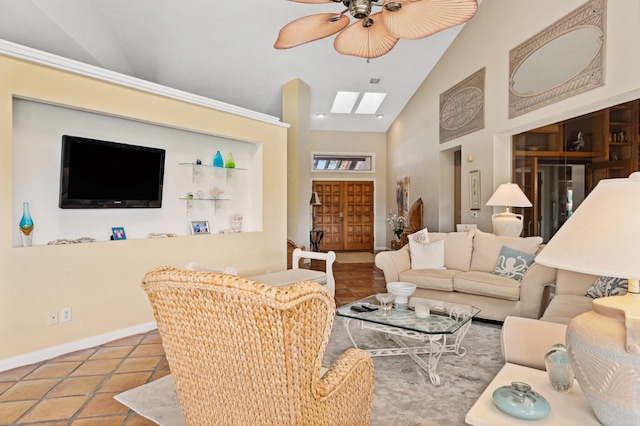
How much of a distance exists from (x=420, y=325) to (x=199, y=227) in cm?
279

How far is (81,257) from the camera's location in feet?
10.2

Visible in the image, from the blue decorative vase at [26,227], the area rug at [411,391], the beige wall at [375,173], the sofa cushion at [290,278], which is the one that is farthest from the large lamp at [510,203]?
the beige wall at [375,173]

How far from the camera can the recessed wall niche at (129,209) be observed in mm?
2990

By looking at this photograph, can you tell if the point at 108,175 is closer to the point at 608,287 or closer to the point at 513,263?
the point at 513,263

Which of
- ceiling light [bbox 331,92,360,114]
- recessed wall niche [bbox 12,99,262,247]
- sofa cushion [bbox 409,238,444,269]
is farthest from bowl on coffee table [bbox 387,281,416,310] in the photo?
ceiling light [bbox 331,92,360,114]

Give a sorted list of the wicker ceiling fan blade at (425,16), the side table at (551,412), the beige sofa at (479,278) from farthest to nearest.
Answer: the beige sofa at (479,278) → the wicker ceiling fan blade at (425,16) → the side table at (551,412)

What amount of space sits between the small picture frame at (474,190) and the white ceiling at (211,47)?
8.01 ft

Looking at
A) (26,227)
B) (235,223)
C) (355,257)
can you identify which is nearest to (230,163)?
(235,223)

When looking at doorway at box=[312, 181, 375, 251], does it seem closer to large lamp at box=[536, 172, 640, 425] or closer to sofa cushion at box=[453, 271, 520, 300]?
sofa cushion at box=[453, 271, 520, 300]

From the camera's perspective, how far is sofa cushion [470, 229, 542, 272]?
12.6 ft

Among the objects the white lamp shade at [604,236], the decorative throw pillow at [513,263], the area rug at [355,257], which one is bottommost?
the area rug at [355,257]

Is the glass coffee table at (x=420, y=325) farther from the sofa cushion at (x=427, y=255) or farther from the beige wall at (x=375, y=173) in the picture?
the beige wall at (x=375, y=173)

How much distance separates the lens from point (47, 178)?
3.09 m

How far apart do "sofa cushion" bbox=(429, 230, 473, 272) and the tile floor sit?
3191 millimetres
